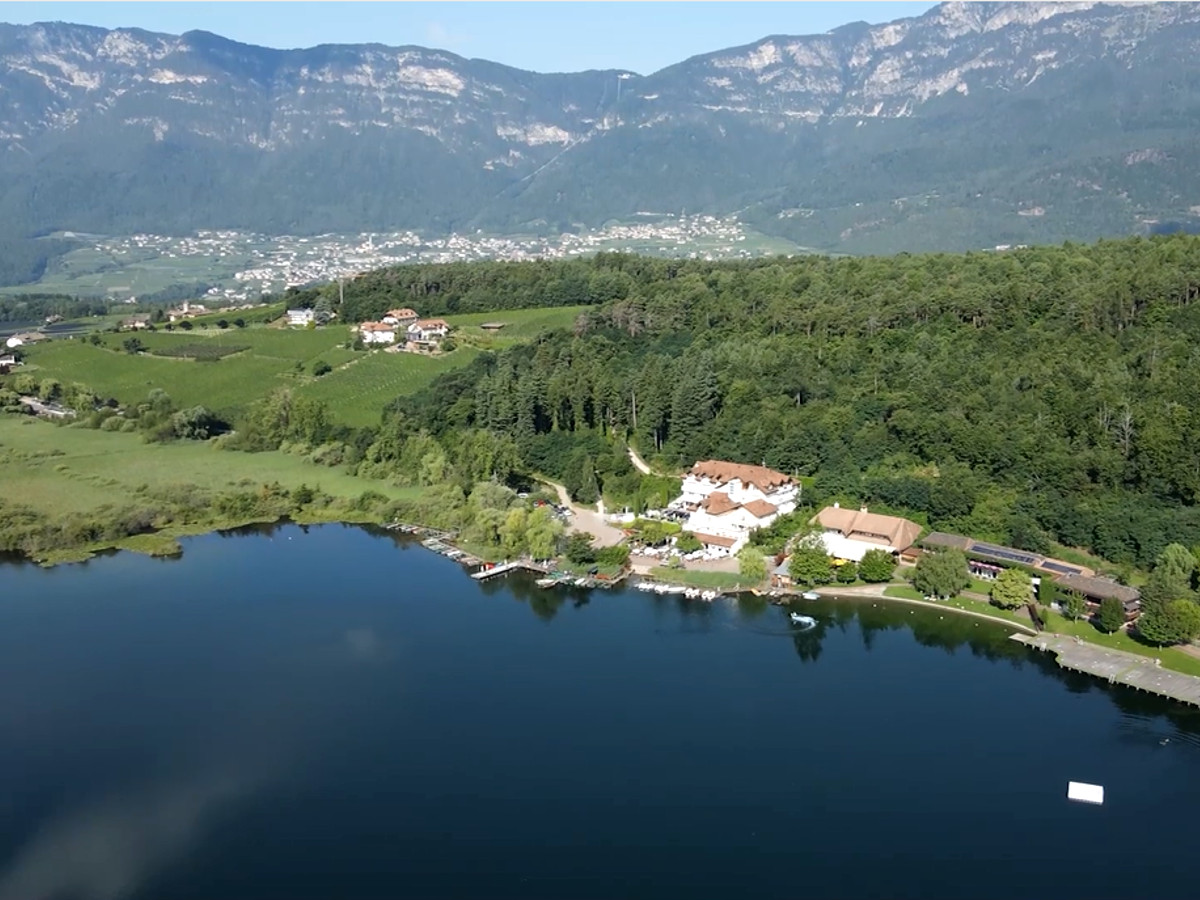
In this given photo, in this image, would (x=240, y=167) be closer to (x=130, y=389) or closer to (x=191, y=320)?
(x=191, y=320)

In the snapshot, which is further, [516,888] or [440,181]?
[440,181]

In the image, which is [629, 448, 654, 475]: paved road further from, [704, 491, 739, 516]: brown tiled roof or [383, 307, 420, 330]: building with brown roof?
[383, 307, 420, 330]: building with brown roof

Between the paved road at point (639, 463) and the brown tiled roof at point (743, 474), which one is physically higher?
the brown tiled roof at point (743, 474)

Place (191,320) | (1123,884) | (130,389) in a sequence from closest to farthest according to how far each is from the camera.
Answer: (1123,884), (130,389), (191,320)

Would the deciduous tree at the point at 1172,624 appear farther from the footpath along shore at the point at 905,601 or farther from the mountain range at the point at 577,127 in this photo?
the mountain range at the point at 577,127

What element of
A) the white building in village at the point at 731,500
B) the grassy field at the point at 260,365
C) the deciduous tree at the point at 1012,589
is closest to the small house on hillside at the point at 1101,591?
the deciduous tree at the point at 1012,589

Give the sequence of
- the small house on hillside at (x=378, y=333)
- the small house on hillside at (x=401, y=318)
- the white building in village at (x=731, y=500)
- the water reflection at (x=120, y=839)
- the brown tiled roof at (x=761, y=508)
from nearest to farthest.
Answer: the water reflection at (x=120, y=839), the white building in village at (x=731, y=500), the brown tiled roof at (x=761, y=508), the small house on hillside at (x=378, y=333), the small house on hillside at (x=401, y=318)

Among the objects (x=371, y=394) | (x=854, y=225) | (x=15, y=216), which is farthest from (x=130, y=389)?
(x=15, y=216)
